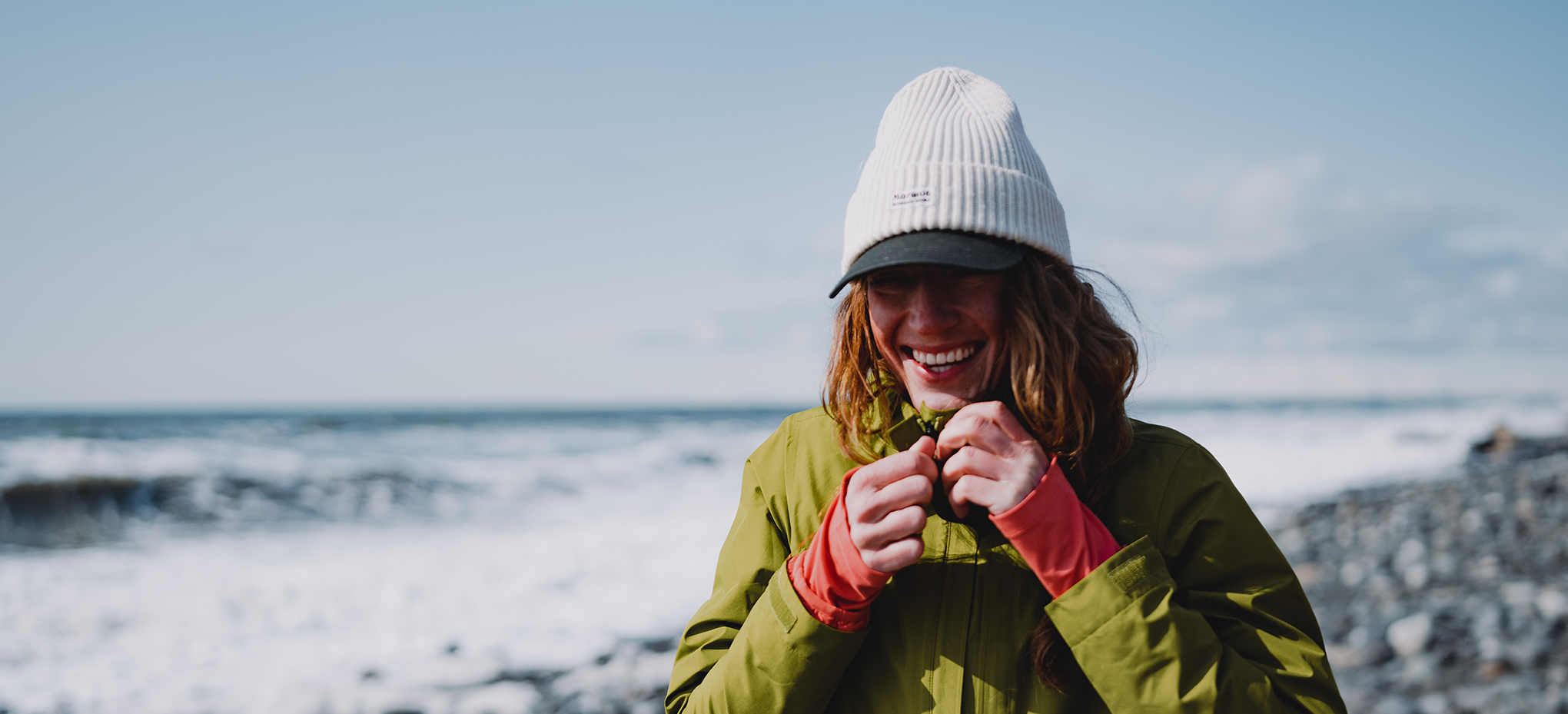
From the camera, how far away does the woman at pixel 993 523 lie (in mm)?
1324

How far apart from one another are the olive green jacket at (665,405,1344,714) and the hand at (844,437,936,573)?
0.54 ft

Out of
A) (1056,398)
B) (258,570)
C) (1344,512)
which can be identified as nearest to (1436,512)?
(1344,512)

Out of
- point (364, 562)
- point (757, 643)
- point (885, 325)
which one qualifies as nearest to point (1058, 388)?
point (885, 325)

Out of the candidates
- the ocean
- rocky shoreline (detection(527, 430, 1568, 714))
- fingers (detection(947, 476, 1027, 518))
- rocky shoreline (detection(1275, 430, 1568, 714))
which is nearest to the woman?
fingers (detection(947, 476, 1027, 518))

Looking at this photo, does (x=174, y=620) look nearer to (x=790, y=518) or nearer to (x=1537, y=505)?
(x=790, y=518)

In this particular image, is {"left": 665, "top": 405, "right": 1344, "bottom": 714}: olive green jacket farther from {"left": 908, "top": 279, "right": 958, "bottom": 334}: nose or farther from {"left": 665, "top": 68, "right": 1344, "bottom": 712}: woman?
{"left": 908, "top": 279, "right": 958, "bottom": 334}: nose

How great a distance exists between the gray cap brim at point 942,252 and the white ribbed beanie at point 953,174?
0.8 inches

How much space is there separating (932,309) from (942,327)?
0.12ft

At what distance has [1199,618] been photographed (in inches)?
52.3

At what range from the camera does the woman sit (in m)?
1.32

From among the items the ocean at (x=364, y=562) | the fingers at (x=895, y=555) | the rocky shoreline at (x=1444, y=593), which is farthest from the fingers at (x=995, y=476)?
the rocky shoreline at (x=1444, y=593)

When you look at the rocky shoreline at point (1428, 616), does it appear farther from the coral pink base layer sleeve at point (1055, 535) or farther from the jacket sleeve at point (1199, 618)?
Result: the coral pink base layer sleeve at point (1055, 535)

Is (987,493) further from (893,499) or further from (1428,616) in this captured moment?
(1428,616)

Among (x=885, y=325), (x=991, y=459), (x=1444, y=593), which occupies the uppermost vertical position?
(x=885, y=325)
